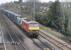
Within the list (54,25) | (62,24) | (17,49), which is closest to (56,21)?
(54,25)

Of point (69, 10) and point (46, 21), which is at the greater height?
point (69, 10)

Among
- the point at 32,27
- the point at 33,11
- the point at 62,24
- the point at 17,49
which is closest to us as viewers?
the point at 17,49

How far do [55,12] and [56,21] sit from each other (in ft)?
8.82

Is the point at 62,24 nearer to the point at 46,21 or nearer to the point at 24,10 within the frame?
the point at 46,21

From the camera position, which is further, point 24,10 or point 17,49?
point 24,10

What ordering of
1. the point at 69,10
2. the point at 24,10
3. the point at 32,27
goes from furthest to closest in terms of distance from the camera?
the point at 24,10 → the point at 69,10 → the point at 32,27

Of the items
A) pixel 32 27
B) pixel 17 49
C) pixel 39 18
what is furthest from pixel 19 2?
pixel 17 49

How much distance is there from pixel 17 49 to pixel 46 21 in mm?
22280

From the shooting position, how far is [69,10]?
31.5 metres

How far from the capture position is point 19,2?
193ft

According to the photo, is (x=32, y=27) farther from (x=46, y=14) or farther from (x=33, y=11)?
(x=33, y=11)

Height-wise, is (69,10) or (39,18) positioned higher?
(69,10)

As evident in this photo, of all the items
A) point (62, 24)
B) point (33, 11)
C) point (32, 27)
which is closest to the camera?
point (32, 27)

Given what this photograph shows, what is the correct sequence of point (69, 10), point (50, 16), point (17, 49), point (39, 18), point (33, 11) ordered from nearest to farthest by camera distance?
point (17, 49)
point (69, 10)
point (50, 16)
point (39, 18)
point (33, 11)
